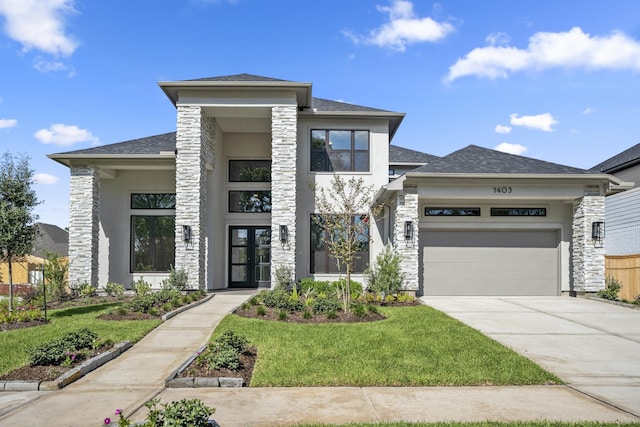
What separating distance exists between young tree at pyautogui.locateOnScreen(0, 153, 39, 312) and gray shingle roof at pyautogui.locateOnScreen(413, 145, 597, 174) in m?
10.5

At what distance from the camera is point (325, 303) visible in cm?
1136

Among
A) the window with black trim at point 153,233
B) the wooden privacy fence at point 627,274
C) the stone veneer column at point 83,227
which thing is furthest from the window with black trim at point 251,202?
the wooden privacy fence at point 627,274

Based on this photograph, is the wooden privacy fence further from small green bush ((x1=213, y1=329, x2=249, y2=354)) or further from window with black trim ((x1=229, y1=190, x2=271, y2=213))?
small green bush ((x1=213, y1=329, x2=249, y2=354))

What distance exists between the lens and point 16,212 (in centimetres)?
1081

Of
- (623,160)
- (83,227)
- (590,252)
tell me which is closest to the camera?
(590,252)

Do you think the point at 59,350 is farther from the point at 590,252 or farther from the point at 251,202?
the point at 590,252

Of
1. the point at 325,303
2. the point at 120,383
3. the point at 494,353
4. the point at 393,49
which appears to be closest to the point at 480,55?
the point at 393,49

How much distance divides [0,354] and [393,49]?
12948 millimetres

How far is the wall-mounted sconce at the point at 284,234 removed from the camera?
623 inches

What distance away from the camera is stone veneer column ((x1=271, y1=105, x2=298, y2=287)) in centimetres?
1584

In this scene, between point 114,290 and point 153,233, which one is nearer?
point 114,290

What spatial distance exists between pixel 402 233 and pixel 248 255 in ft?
21.4

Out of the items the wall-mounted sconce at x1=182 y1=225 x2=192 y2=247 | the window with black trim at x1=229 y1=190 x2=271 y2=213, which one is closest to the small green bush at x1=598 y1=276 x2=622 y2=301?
the window with black trim at x1=229 y1=190 x2=271 y2=213

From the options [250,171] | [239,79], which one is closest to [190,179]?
[250,171]
